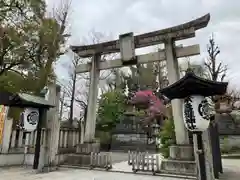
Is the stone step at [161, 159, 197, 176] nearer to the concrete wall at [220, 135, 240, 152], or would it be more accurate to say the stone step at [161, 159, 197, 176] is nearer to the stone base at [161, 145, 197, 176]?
the stone base at [161, 145, 197, 176]

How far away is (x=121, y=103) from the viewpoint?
73.6 ft

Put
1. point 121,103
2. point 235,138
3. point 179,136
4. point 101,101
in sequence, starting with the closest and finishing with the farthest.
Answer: point 179,136, point 235,138, point 101,101, point 121,103

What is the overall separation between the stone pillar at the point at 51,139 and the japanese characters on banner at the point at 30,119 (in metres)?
0.61

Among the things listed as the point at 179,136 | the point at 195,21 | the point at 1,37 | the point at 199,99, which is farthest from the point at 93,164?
the point at 1,37

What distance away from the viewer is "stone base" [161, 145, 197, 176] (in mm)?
6344

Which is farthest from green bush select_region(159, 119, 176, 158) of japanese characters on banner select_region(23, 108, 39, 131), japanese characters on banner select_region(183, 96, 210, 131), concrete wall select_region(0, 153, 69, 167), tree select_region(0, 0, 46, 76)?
tree select_region(0, 0, 46, 76)

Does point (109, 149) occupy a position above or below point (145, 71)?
below

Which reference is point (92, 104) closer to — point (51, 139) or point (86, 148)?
point (86, 148)

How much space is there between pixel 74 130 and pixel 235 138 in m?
14.1

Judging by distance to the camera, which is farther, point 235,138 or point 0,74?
point 235,138

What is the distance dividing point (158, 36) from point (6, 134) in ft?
25.3

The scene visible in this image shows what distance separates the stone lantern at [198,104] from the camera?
472cm

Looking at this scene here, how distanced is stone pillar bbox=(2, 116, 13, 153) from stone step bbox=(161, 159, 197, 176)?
657 cm

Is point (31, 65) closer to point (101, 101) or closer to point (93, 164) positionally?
point (93, 164)
